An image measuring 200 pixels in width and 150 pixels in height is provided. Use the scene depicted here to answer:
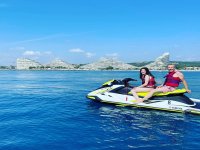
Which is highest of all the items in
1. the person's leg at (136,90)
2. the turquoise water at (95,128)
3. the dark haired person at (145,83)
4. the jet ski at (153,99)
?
the dark haired person at (145,83)

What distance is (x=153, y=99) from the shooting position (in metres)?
17.8

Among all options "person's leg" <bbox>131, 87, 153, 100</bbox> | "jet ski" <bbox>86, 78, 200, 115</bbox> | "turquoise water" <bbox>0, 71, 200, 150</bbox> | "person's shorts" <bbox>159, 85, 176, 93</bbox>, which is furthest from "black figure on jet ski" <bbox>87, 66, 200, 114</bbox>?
"turquoise water" <bbox>0, 71, 200, 150</bbox>

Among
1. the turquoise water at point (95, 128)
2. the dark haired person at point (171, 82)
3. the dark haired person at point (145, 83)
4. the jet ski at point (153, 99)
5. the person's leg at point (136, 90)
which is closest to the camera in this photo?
the turquoise water at point (95, 128)

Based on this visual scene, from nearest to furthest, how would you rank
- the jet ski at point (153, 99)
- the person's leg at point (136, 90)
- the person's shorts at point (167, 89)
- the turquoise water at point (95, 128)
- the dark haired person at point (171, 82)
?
the turquoise water at point (95, 128) < the jet ski at point (153, 99) < the dark haired person at point (171, 82) < the person's shorts at point (167, 89) < the person's leg at point (136, 90)

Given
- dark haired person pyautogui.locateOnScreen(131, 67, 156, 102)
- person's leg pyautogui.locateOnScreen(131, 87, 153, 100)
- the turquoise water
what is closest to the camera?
the turquoise water

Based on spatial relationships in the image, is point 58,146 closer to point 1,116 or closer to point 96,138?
point 96,138

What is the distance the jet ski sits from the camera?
1686cm

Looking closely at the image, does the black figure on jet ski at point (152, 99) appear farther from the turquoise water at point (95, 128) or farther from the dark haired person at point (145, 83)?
the turquoise water at point (95, 128)

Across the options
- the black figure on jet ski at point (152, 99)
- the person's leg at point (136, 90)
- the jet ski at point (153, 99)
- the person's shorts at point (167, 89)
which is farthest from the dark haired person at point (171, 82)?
the person's leg at point (136, 90)

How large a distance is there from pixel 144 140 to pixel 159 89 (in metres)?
→ 6.57

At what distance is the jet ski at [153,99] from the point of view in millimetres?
16859

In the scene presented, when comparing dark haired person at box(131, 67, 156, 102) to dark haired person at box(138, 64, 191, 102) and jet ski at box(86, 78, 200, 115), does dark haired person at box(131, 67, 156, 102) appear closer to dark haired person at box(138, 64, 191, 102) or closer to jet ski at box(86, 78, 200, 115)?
jet ski at box(86, 78, 200, 115)

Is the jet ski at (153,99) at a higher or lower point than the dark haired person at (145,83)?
lower

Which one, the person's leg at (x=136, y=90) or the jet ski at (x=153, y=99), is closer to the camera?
the jet ski at (x=153, y=99)
